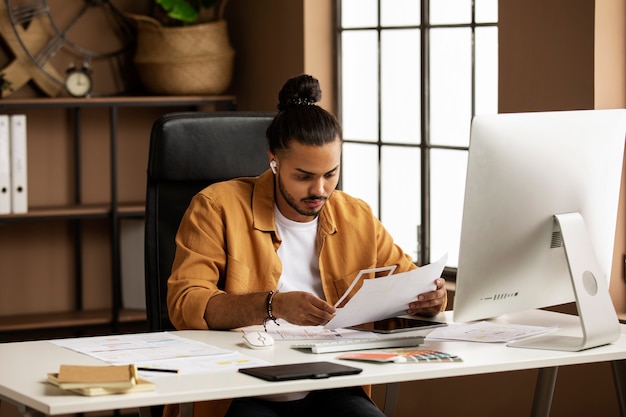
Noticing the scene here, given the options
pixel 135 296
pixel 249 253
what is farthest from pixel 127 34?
pixel 249 253

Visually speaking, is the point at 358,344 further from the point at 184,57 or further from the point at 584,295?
the point at 184,57

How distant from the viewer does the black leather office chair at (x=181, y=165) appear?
9.11 feet

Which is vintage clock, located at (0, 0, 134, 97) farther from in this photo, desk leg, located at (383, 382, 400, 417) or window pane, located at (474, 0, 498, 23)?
desk leg, located at (383, 382, 400, 417)

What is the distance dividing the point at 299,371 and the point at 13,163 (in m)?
2.55

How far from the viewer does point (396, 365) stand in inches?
80.0

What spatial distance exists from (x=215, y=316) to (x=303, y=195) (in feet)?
1.15

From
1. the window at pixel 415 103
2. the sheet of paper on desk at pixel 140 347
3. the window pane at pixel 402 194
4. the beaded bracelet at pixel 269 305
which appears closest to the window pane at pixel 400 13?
the window at pixel 415 103

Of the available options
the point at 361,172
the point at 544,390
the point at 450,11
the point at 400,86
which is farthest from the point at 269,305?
the point at 361,172

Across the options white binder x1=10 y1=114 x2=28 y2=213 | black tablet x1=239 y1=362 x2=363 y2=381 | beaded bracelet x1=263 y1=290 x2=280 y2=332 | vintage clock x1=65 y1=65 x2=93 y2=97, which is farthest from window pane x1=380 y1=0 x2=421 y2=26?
black tablet x1=239 y1=362 x2=363 y2=381

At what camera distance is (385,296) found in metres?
2.19

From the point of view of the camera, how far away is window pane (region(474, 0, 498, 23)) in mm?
3417

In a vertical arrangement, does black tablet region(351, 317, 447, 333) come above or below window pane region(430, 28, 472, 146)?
below

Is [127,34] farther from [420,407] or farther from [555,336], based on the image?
[555,336]

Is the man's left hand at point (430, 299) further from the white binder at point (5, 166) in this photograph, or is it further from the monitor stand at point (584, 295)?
the white binder at point (5, 166)
